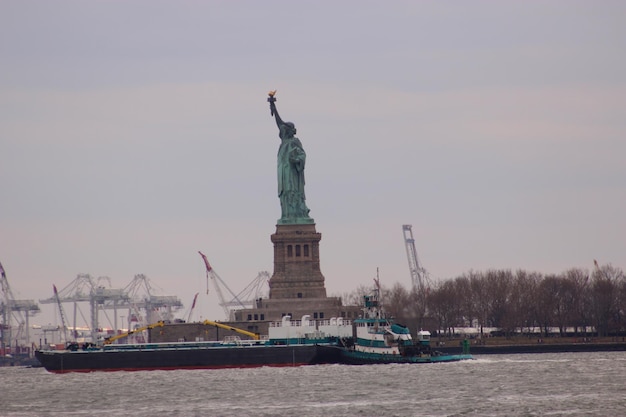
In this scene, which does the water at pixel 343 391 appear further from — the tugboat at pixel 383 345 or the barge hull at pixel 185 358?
the barge hull at pixel 185 358

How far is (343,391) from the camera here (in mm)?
127875

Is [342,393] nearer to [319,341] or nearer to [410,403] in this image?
[410,403]

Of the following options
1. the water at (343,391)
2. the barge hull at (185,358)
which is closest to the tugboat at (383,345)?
the water at (343,391)

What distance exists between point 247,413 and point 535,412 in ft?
64.5

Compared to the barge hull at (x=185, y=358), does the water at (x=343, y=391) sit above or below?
below

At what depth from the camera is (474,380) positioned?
13812cm

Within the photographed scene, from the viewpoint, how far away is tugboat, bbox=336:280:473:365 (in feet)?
546

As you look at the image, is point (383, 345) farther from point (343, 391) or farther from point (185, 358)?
point (343, 391)

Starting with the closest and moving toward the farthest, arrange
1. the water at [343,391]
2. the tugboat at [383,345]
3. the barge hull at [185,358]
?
the water at [343,391] < the tugboat at [383,345] < the barge hull at [185,358]

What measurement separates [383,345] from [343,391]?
132 ft

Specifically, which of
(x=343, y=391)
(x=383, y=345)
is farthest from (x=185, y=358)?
(x=343, y=391)

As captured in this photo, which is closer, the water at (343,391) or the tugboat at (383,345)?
the water at (343,391)

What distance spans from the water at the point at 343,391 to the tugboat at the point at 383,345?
1.81m

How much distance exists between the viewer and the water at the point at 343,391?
365 feet
